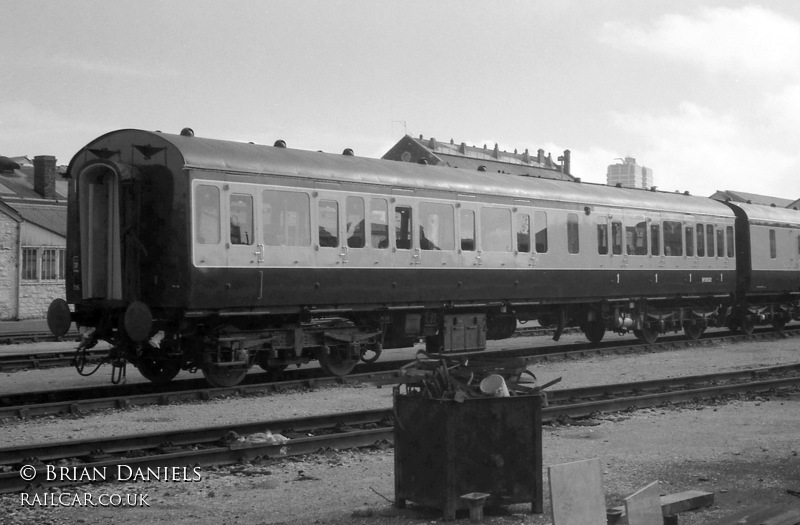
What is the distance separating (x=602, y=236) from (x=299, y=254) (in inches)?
351

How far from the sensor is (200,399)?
13688 millimetres

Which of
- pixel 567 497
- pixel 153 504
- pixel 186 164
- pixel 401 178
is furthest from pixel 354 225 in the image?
pixel 567 497

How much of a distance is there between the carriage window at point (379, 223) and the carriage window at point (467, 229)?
1954mm

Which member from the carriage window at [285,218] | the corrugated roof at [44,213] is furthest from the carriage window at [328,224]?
the corrugated roof at [44,213]

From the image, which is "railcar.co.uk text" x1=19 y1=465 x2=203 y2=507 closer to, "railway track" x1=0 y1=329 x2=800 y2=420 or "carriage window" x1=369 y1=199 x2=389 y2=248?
"railway track" x1=0 y1=329 x2=800 y2=420

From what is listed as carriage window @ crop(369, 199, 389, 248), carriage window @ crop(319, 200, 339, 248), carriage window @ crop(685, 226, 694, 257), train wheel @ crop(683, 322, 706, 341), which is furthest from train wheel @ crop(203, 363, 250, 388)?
train wheel @ crop(683, 322, 706, 341)

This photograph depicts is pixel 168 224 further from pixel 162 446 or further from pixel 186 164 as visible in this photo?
pixel 162 446

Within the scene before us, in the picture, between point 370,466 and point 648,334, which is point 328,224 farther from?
point 648,334

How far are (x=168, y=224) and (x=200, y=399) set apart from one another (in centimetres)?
257

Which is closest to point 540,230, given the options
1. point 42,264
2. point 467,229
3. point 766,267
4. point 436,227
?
point 467,229

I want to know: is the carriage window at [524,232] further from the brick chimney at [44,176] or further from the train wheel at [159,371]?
the brick chimney at [44,176]

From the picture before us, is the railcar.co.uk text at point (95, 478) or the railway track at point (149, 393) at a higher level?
the railway track at point (149, 393)

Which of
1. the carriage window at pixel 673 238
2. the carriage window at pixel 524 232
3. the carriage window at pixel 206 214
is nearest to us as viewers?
the carriage window at pixel 206 214

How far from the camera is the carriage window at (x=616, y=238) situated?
21562mm
